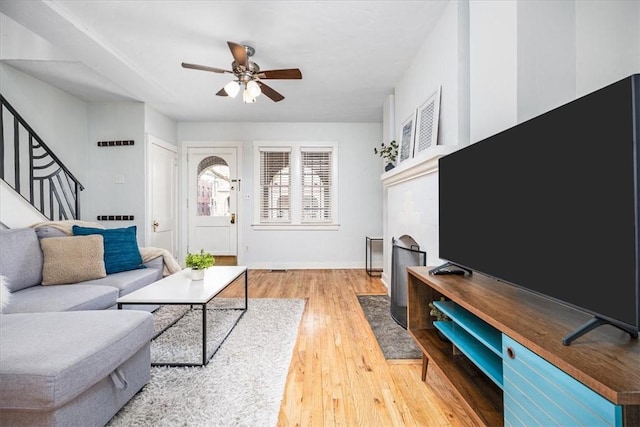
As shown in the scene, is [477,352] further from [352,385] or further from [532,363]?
[352,385]

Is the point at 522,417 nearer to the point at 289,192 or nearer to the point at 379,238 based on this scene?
the point at 379,238

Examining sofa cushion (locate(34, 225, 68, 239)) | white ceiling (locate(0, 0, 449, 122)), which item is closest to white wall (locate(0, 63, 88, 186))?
white ceiling (locate(0, 0, 449, 122))

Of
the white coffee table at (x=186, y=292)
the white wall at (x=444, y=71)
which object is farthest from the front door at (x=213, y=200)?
the white wall at (x=444, y=71)

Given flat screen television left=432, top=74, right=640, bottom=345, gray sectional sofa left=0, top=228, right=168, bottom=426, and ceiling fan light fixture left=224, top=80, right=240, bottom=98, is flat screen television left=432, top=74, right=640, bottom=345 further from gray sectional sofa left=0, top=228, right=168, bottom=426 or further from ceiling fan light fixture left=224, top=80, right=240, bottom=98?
ceiling fan light fixture left=224, top=80, right=240, bottom=98

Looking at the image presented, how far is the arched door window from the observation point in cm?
515

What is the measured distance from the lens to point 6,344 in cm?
120

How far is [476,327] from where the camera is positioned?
4.13 ft

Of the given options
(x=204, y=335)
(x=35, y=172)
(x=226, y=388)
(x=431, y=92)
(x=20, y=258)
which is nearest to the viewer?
(x=226, y=388)

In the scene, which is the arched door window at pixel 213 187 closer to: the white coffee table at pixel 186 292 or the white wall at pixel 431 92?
the white coffee table at pixel 186 292

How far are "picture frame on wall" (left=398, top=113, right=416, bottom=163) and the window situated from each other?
1996 mm

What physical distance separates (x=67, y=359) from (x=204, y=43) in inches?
103

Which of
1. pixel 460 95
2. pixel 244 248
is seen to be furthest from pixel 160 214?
pixel 460 95

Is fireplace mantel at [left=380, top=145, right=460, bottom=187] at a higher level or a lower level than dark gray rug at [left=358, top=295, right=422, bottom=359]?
higher

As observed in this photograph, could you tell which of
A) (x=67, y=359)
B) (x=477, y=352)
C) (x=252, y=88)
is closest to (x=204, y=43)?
(x=252, y=88)
